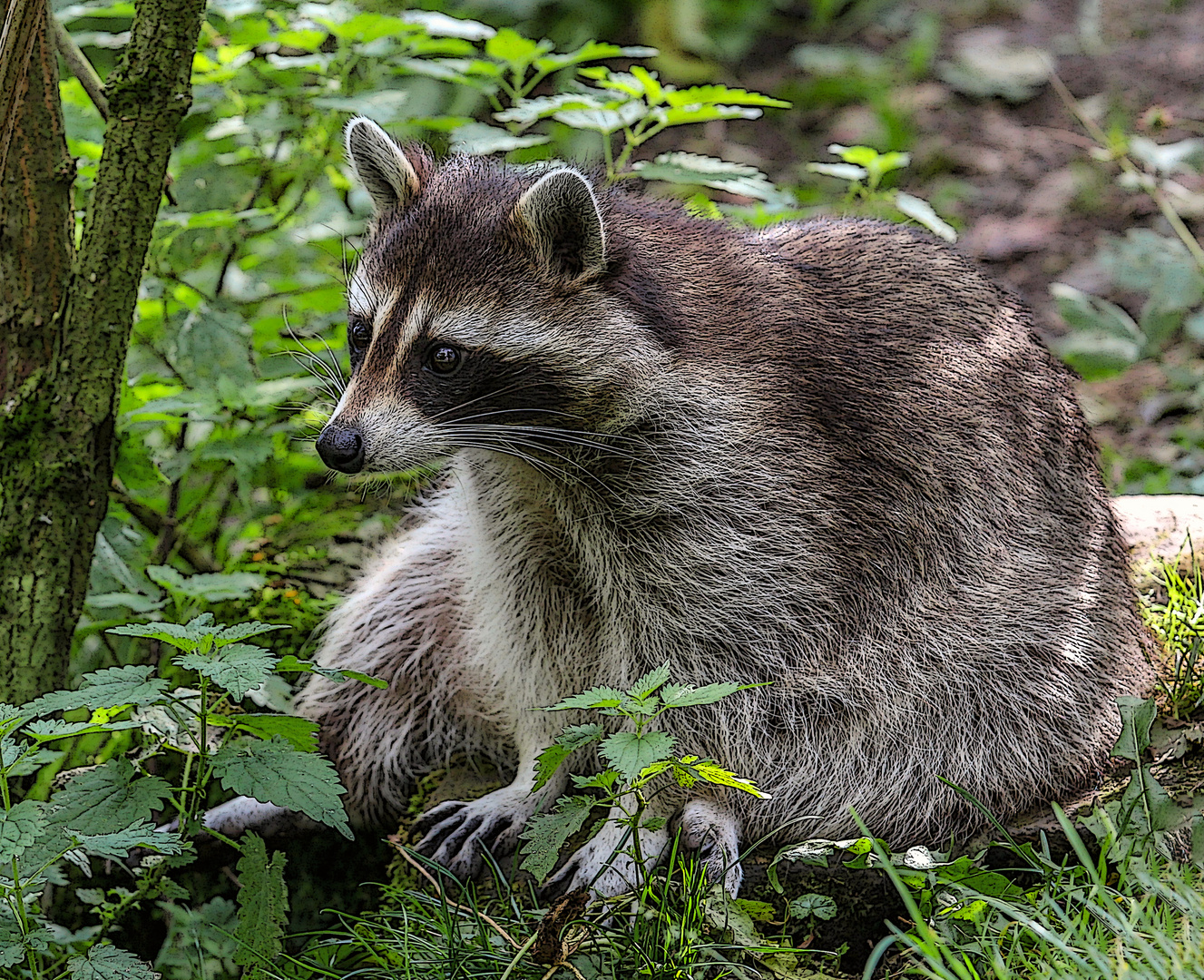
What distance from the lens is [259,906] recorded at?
2.85 meters

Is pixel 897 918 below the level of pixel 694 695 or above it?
below

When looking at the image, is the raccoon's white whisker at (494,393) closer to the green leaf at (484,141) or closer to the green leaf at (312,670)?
the green leaf at (312,670)

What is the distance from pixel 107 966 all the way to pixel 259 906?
1.22ft

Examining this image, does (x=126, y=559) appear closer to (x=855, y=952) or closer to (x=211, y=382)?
(x=211, y=382)

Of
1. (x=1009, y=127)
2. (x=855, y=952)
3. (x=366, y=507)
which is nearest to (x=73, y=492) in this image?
(x=366, y=507)

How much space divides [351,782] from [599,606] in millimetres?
1179

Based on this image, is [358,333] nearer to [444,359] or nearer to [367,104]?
[444,359]

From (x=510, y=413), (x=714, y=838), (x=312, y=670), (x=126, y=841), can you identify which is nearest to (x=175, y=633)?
(x=312, y=670)

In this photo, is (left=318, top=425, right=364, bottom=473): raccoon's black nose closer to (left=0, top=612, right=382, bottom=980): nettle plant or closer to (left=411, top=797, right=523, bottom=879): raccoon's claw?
(left=0, top=612, right=382, bottom=980): nettle plant

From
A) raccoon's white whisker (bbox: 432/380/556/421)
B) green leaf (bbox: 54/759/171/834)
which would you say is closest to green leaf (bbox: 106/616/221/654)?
green leaf (bbox: 54/759/171/834)

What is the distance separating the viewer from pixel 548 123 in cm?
885

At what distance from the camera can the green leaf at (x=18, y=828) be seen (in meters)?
2.39

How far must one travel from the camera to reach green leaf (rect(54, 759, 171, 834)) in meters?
2.62

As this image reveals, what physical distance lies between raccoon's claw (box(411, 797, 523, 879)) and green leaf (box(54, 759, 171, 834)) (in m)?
1.00
